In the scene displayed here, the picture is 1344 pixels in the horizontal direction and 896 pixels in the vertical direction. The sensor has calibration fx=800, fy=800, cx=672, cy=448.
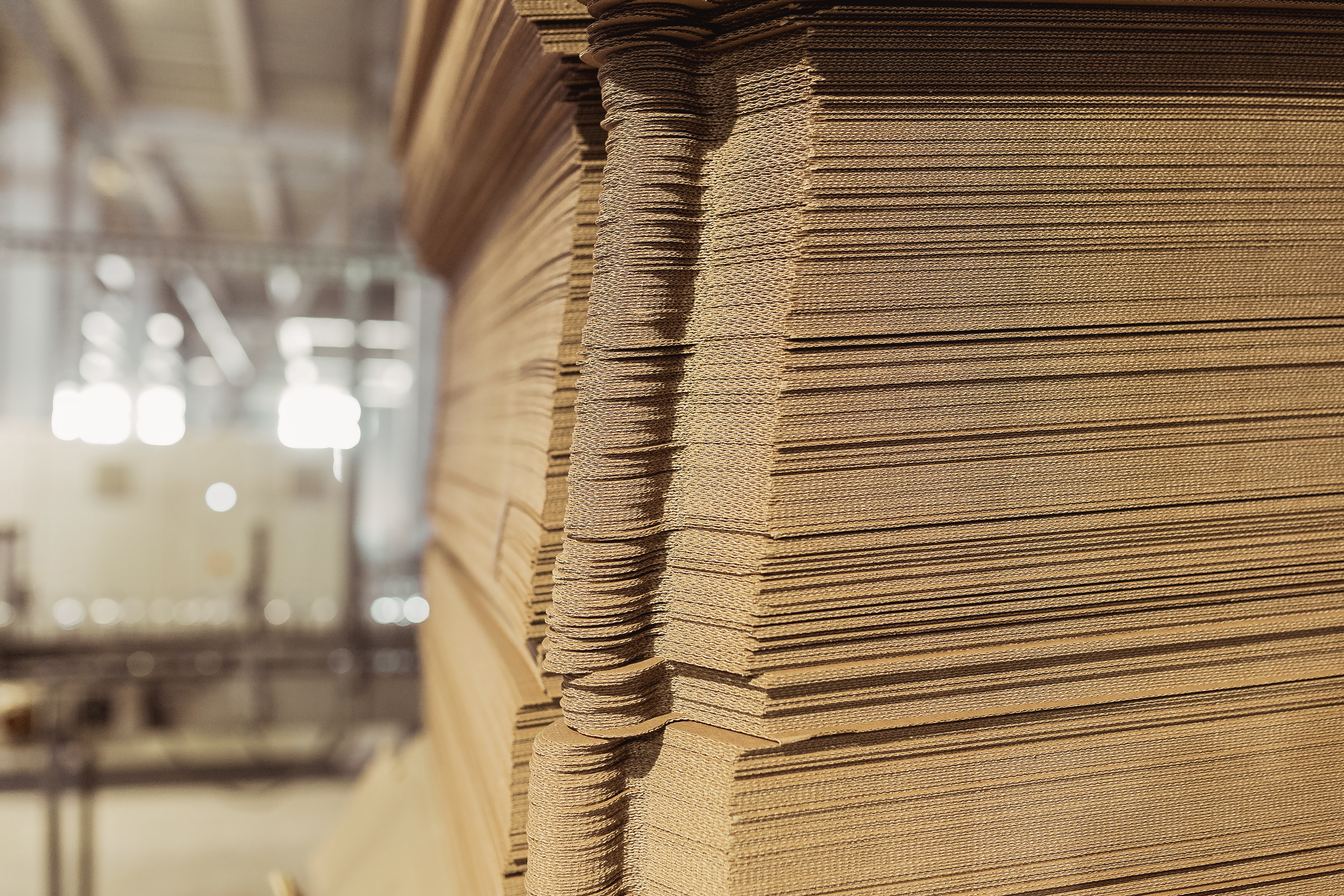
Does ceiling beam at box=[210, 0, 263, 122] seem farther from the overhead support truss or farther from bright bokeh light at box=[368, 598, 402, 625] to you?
Answer: bright bokeh light at box=[368, 598, 402, 625]

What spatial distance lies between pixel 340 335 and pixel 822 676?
5.09 m

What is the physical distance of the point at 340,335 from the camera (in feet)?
16.4

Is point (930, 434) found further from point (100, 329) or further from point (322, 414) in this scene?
point (100, 329)

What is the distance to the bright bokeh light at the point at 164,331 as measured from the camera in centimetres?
471

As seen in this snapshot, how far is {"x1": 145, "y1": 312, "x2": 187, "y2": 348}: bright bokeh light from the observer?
15.5ft

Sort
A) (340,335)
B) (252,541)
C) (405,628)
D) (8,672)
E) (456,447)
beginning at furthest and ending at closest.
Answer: (340,335), (405,628), (252,541), (8,672), (456,447)

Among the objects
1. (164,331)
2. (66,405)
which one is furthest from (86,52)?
(66,405)

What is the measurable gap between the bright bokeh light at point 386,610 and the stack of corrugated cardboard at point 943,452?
158 inches

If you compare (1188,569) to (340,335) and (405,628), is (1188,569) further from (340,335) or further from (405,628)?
(340,335)

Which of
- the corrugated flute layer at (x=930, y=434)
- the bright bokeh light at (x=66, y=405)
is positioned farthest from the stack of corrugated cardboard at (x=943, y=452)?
the bright bokeh light at (x=66, y=405)

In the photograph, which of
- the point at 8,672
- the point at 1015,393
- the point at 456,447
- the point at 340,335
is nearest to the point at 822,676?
the point at 1015,393

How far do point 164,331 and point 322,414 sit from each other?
1413 mm

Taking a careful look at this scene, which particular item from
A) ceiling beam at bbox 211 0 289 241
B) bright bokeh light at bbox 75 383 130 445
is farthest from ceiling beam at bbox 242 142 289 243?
bright bokeh light at bbox 75 383 130 445

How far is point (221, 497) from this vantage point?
3816mm
